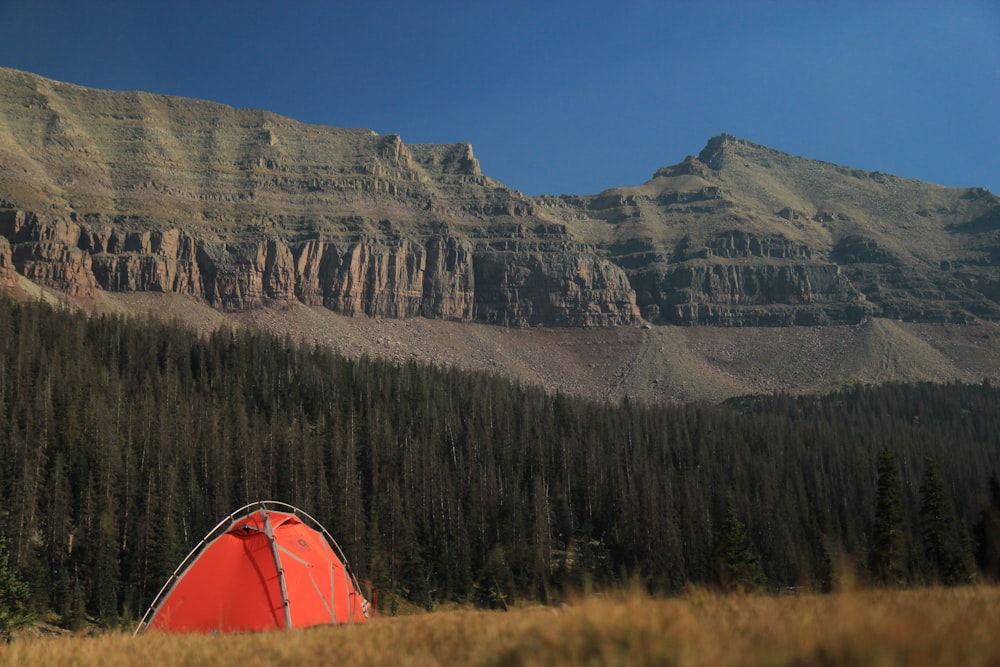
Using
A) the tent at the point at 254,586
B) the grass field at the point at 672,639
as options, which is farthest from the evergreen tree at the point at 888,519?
the grass field at the point at 672,639

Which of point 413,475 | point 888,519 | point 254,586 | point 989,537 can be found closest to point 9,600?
point 254,586

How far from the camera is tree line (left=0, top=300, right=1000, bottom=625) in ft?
191

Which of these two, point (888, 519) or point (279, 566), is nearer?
point (279, 566)

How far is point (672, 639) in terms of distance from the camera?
717cm

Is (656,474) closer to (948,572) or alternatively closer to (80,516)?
(948,572)

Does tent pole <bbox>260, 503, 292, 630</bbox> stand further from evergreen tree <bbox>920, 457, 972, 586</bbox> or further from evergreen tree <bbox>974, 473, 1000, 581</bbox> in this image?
evergreen tree <bbox>920, 457, 972, 586</bbox>

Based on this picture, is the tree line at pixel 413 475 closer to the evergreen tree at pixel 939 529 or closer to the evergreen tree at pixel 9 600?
the evergreen tree at pixel 939 529

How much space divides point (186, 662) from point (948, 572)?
4412 cm

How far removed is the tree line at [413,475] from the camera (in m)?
58.1

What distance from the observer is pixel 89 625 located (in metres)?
51.7

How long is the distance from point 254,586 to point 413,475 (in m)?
60.4

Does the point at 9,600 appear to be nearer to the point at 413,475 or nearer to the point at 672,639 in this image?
the point at 672,639

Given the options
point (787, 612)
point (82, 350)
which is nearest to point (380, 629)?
point (787, 612)

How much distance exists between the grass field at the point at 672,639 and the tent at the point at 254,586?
42.8 feet
